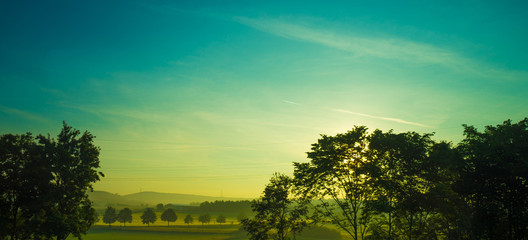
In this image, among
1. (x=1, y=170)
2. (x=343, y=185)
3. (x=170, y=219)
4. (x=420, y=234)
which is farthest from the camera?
(x=170, y=219)

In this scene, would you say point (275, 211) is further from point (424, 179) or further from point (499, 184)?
point (499, 184)

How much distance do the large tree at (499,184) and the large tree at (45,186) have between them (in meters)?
50.3

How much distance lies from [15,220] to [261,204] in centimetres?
3384

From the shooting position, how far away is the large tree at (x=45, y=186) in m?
38.0

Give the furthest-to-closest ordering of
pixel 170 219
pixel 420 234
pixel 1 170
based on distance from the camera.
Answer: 1. pixel 170 219
2. pixel 1 170
3. pixel 420 234

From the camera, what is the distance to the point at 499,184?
32.1 meters

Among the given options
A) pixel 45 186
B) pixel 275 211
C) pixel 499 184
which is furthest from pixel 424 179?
pixel 45 186

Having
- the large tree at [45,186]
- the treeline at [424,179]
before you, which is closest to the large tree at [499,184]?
the treeline at [424,179]

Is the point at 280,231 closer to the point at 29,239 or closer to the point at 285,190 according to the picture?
the point at 285,190

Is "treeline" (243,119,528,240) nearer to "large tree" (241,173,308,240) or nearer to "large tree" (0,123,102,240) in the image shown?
"large tree" (241,173,308,240)

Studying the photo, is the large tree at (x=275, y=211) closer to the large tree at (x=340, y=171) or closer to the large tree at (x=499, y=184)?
the large tree at (x=340, y=171)

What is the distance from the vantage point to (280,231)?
40.1 metres

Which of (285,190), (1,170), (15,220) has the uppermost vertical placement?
(1,170)

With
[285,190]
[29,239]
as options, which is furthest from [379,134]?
[29,239]
